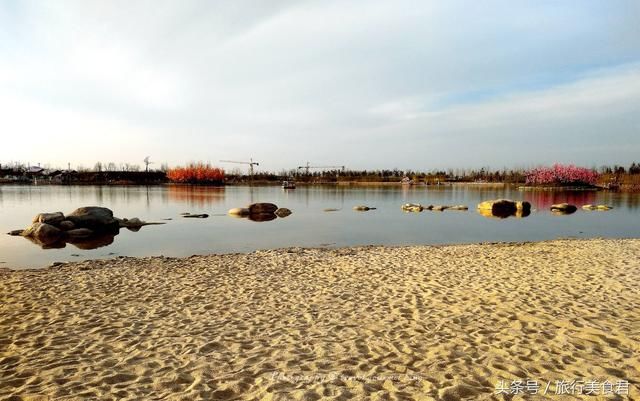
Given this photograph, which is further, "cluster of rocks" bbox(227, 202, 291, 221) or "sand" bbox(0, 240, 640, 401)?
"cluster of rocks" bbox(227, 202, 291, 221)

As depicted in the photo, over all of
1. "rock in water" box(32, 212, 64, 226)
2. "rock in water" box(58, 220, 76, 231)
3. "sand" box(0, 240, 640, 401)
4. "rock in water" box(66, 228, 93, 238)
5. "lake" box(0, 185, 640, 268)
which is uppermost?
"rock in water" box(32, 212, 64, 226)

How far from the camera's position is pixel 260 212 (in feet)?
115

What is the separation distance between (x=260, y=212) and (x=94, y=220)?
1451cm

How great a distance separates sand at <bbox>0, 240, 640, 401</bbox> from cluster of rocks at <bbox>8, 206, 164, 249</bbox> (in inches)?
338

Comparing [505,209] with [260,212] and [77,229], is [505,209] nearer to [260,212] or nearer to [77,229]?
[260,212]

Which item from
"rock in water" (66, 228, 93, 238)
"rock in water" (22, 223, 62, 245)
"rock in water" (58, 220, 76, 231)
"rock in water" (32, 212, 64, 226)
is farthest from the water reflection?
"rock in water" (32, 212, 64, 226)

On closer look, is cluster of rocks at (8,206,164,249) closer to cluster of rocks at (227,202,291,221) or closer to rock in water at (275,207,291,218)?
cluster of rocks at (227,202,291,221)

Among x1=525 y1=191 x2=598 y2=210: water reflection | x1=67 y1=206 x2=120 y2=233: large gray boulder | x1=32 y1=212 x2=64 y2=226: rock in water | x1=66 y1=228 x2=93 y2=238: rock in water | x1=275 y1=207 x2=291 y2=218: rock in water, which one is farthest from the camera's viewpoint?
x1=525 y1=191 x2=598 y2=210: water reflection

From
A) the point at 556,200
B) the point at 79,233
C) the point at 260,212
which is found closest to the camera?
the point at 79,233

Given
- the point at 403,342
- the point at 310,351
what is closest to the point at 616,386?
the point at 403,342

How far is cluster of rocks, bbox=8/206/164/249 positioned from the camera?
773 inches

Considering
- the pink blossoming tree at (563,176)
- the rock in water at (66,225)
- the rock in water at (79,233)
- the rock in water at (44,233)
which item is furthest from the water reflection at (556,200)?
the rock in water at (44,233)

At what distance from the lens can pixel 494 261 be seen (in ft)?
43.8

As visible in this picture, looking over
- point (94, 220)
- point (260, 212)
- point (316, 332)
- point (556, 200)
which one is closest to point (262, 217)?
point (260, 212)
